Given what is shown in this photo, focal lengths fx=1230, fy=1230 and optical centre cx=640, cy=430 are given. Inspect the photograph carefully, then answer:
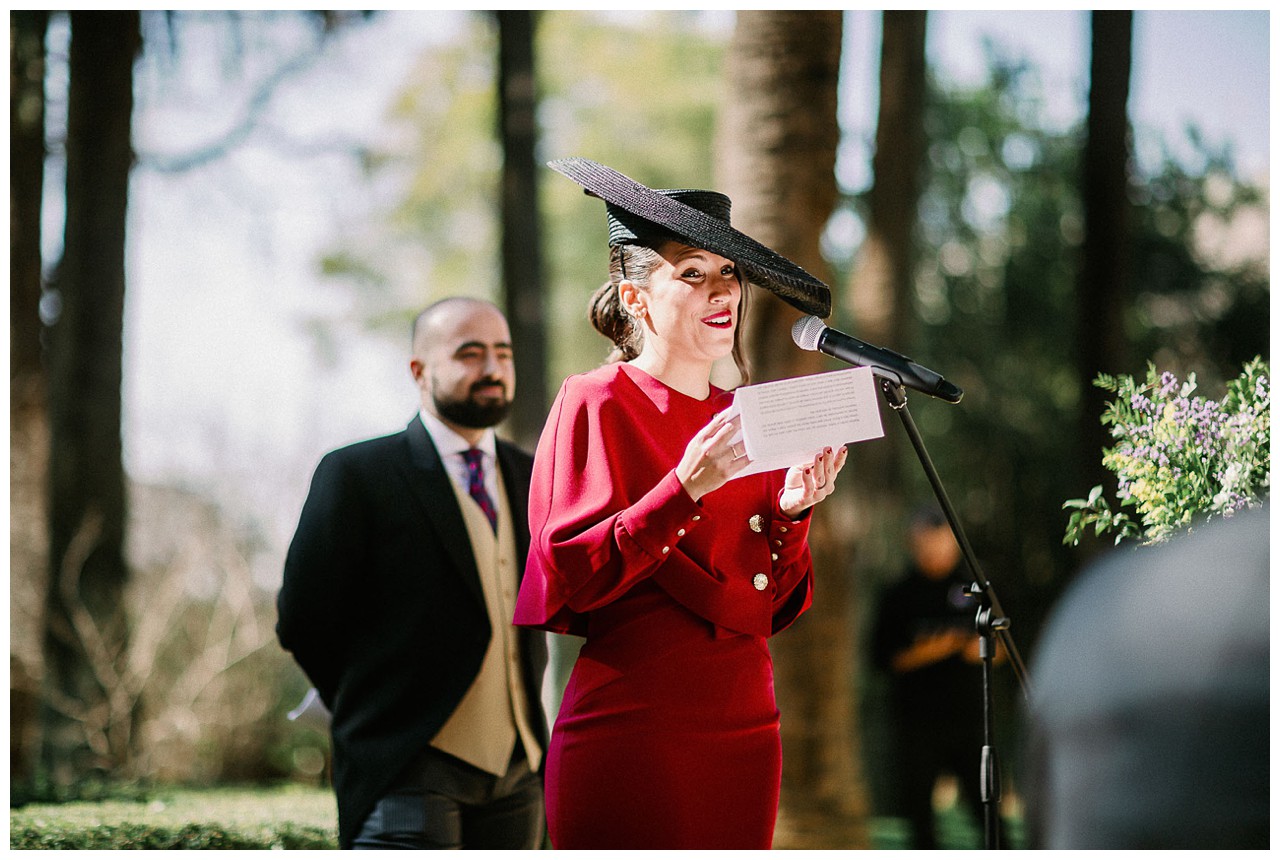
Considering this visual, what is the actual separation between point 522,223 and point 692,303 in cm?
513

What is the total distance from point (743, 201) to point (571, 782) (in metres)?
3.53

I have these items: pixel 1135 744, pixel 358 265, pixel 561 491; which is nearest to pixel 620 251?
pixel 561 491

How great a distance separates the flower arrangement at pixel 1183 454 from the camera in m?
3.04

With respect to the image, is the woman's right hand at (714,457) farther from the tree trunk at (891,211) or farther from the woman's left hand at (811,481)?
the tree trunk at (891,211)

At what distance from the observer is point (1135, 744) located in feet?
6.07

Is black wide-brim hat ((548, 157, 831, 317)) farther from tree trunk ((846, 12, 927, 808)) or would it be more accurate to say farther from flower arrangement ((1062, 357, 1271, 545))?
tree trunk ((846, 12, 927, 808))

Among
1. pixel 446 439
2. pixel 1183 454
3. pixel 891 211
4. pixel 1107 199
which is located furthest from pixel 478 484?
pixel 891 211

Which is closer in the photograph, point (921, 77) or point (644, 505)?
point (644, 505)

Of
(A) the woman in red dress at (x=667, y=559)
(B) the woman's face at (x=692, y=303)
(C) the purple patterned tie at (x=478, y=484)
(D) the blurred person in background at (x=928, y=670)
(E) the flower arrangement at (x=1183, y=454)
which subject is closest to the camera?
(A) the woman in red dress at (x=667, y=559)

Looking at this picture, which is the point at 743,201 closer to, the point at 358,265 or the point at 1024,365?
the point at 1024,365

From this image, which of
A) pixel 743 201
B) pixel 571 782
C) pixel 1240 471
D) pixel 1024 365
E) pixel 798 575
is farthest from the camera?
pixel 1024 365

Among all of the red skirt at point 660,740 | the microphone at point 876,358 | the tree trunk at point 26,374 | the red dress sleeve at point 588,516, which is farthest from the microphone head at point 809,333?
the tree trunk at point 26,374

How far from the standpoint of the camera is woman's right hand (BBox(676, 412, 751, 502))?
2283 mm

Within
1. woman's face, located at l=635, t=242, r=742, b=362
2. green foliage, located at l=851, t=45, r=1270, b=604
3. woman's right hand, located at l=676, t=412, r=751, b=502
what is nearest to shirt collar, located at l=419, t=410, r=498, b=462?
woman's face, located at l=635, t=242, r=742, b=362
